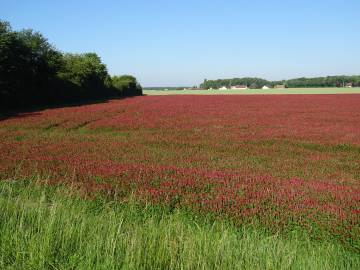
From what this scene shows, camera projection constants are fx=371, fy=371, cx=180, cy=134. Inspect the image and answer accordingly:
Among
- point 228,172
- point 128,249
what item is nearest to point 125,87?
point 228,172

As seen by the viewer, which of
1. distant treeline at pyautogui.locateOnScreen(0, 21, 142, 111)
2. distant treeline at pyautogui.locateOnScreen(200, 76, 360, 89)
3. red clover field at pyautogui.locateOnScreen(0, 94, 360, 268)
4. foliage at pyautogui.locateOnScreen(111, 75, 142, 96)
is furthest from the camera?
distant treeline at pyautogui.locateOnScreen(200, 76, 360, 89)

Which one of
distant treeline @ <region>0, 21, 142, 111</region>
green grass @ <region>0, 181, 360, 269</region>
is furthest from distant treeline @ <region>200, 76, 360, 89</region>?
green grass @ <region>0, 181, 360, 269</region>

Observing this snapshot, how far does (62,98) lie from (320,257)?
166 ft

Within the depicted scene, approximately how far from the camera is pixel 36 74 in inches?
1660

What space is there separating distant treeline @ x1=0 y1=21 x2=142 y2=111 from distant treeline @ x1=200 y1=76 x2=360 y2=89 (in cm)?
10472

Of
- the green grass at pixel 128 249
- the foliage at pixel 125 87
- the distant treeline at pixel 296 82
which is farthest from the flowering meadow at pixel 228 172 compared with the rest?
the distant treeline at pixel 296 82

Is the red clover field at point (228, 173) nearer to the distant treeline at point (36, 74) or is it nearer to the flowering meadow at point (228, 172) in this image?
the flowering meadow at point (228, 172)

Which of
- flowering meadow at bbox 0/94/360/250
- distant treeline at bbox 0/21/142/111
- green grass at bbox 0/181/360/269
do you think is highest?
distant treeline at bbox 0/21/142/111

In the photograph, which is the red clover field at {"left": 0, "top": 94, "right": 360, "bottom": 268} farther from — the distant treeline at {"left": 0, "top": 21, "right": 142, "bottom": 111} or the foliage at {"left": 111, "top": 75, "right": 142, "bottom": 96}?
the foliage at {"left": 111, "top": 75, "right": 142, "bottom": 96}

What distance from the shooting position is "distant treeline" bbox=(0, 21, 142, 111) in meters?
34.8

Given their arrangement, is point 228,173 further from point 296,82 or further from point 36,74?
point 296,82

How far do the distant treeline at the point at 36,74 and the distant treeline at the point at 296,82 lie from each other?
10472 centimetres

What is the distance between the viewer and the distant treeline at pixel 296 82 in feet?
468

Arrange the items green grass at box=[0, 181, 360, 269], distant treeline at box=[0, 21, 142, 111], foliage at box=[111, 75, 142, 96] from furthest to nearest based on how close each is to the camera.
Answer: foliage at box=[111, 75, 142, 96]
distant treeline at box=[0, 21, 142, 111]
green grass at box=[0, 181, 360, 269]
